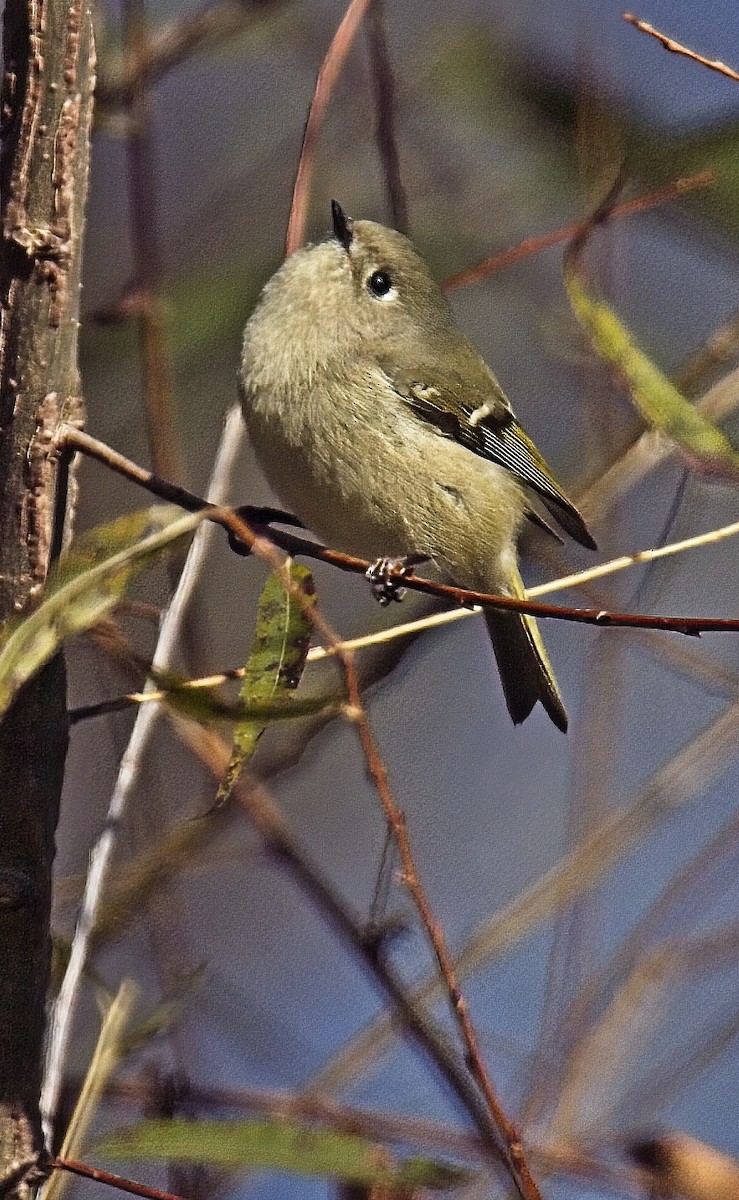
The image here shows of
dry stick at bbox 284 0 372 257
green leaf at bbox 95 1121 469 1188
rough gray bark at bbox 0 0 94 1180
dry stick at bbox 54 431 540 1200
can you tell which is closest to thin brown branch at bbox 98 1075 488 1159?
green leaf at bbox 95 1121 469 1188

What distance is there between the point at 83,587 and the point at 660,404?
0.60m

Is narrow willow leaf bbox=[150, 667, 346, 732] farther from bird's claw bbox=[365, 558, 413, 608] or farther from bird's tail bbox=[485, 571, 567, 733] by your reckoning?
bird's tail bbox=[485, 571, 567, 733]

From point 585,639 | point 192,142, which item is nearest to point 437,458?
point 585,639

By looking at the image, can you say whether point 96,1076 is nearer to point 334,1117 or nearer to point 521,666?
point 334,1117

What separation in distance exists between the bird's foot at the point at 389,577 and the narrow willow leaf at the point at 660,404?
318mm

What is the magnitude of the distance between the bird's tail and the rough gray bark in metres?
0.93

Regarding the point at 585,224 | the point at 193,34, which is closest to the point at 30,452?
the point at 585,224

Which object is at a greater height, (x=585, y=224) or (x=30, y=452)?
(x=585, y=224)

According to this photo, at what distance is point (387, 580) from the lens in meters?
1.57

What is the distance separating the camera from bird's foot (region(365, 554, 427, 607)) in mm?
1536

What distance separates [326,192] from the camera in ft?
8.54

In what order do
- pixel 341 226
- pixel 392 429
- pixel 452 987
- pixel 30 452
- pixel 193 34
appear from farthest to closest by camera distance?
pixel 193 34 < pixel 341 226 < pixel 392 429 < pixel 30 452 < pixel 452 987

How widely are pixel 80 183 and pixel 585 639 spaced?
1.68 meters

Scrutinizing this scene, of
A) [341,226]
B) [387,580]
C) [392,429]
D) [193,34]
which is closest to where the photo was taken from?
[387,580]
